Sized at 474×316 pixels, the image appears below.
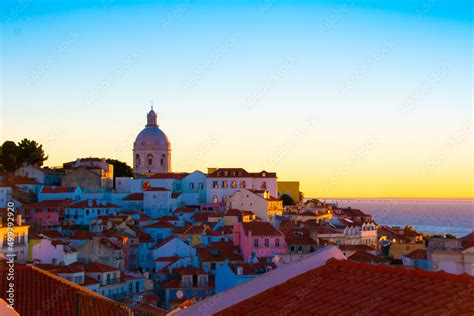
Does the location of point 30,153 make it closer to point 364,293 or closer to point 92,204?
point 92,204

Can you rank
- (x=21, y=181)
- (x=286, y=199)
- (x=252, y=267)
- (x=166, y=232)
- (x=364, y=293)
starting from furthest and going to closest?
(x=286, y=199) → (x=21, y=181) → (x=166, y=232) → (x=252, y=267) → (x=364, y=293)

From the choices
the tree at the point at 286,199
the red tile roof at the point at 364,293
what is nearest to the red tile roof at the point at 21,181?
the tree at the point at 286,199

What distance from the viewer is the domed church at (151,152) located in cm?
8525

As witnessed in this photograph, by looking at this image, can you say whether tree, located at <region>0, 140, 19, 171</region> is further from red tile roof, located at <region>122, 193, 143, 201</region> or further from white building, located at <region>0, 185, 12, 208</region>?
red tile roof, located at <region>122, 193, 143, 201</region>

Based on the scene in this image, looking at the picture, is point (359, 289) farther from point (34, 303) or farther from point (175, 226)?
point (175, 226)

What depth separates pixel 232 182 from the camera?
219ft

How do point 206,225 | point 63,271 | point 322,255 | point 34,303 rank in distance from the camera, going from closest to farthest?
point 322,255 < point 34,303 < point 63,271 < point 206,225

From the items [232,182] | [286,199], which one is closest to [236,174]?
[232,182]

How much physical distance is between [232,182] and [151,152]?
71.5ft

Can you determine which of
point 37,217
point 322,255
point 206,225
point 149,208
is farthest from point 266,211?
point 322,255

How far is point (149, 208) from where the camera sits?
206ft

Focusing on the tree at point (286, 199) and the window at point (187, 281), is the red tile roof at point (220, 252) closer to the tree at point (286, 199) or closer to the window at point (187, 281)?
the window at point (187, 281)

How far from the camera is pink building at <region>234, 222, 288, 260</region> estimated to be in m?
42.4

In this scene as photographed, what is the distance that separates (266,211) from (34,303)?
1801 inches
